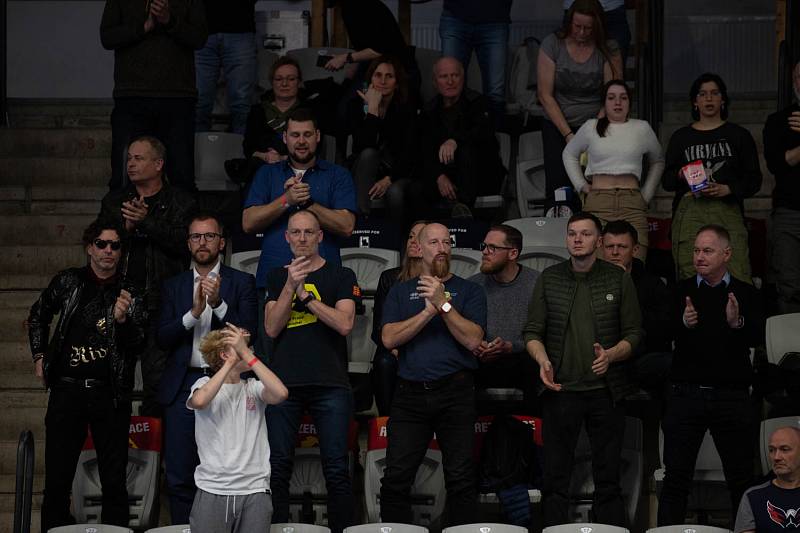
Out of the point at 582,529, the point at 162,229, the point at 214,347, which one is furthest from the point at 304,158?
the point at 582,529

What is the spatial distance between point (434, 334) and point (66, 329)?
1.78 metres

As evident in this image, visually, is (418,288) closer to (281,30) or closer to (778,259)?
(778,259)

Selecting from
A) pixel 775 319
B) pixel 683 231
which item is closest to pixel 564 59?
pixel 683 231

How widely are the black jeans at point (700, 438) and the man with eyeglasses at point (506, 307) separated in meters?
0.91

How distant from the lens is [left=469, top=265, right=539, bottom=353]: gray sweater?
7.64m

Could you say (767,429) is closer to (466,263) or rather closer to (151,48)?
(466,263)

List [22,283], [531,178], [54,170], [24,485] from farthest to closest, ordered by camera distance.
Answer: [54,170]
[531,178]
[22,283]
[24,485]

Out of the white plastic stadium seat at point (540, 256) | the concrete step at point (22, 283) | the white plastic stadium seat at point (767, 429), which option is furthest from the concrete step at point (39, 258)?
the white plastic stadium seat at point (767, 429)

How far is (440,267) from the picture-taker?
7.04m

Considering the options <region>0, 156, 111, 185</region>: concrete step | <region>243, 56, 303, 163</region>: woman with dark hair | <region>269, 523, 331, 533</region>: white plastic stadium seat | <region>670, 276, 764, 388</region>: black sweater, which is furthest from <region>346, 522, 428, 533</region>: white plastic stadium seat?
<region>0, 156, 111, 185</region>: concrete step

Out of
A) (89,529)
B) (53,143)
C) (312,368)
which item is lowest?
(89,529)

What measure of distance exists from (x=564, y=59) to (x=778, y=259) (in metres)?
1.96

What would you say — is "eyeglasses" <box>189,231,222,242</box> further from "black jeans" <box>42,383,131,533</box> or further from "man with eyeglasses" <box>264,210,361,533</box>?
"black jeans" <box>42,383,131,533</box>

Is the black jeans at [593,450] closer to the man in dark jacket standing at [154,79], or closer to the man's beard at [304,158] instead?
the man's beard at [304,158]
